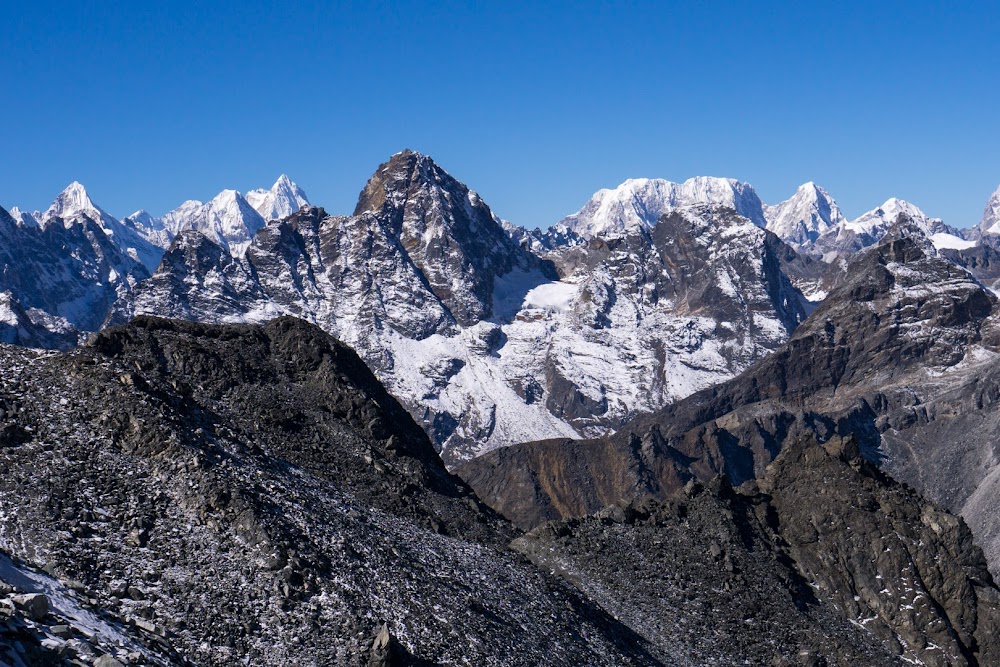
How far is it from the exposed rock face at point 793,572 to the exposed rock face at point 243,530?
18.2ft

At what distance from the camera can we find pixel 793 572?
8300 cm

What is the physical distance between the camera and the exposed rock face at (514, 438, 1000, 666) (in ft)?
241

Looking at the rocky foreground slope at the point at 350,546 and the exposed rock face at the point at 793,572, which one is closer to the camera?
the rocky foreground slope at the point at 350,546

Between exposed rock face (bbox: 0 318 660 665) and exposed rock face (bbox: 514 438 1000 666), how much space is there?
5.54m

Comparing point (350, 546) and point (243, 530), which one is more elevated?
point (243, 530)

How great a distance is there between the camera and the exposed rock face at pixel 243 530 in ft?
171

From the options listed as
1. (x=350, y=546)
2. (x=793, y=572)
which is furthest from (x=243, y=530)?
(x=793, y=572)

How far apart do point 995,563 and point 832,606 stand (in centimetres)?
12900

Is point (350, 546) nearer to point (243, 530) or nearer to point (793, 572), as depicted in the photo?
point (243, 530)

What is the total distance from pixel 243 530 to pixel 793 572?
4302 centimetres

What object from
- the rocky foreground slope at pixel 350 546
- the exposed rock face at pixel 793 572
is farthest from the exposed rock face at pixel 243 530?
the exposed rock face at pixel 793 572

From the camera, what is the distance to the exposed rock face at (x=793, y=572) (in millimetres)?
73312

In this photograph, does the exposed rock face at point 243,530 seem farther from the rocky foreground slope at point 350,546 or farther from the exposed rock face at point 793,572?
the exposed rock face at point 793,572

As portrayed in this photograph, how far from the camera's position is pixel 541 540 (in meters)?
79.4
